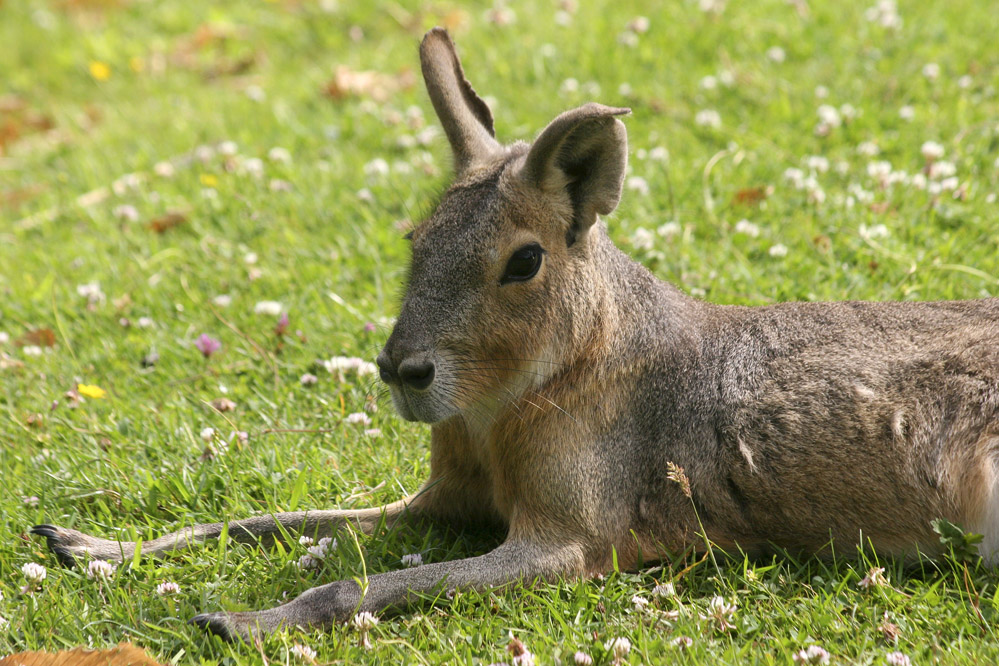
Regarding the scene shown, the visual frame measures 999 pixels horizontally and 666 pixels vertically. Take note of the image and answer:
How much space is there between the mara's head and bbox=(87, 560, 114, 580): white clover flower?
1.06 metres

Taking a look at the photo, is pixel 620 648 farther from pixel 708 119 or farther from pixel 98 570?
pixel 708 119

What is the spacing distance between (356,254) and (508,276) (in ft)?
7.46

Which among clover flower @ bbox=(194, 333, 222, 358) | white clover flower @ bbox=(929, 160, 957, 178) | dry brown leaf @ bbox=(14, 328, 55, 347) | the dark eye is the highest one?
white clover flower @ bbox=(929, 160, 957, 178)

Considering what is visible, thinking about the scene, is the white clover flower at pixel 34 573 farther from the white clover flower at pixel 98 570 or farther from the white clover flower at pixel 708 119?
the white clover flower at pixel 708 119

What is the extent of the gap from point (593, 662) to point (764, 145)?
12.3ft

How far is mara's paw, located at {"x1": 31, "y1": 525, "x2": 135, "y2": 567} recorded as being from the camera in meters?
3.54

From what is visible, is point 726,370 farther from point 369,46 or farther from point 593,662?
point 369,46

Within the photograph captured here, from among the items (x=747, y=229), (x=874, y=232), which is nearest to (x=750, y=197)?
(x=747, y=229)

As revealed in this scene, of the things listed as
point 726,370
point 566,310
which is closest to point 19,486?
point 566,310

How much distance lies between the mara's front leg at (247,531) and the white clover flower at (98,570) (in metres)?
0.10

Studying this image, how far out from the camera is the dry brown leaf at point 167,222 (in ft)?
19.9

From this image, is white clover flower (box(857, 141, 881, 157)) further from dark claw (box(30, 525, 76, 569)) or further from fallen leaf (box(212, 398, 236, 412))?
dark claw (box(30, 525, 76, 569))

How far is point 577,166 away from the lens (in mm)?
3484

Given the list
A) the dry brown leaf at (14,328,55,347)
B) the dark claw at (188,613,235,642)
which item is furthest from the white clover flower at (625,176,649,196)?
the dark claw at (188,613,235,642)
